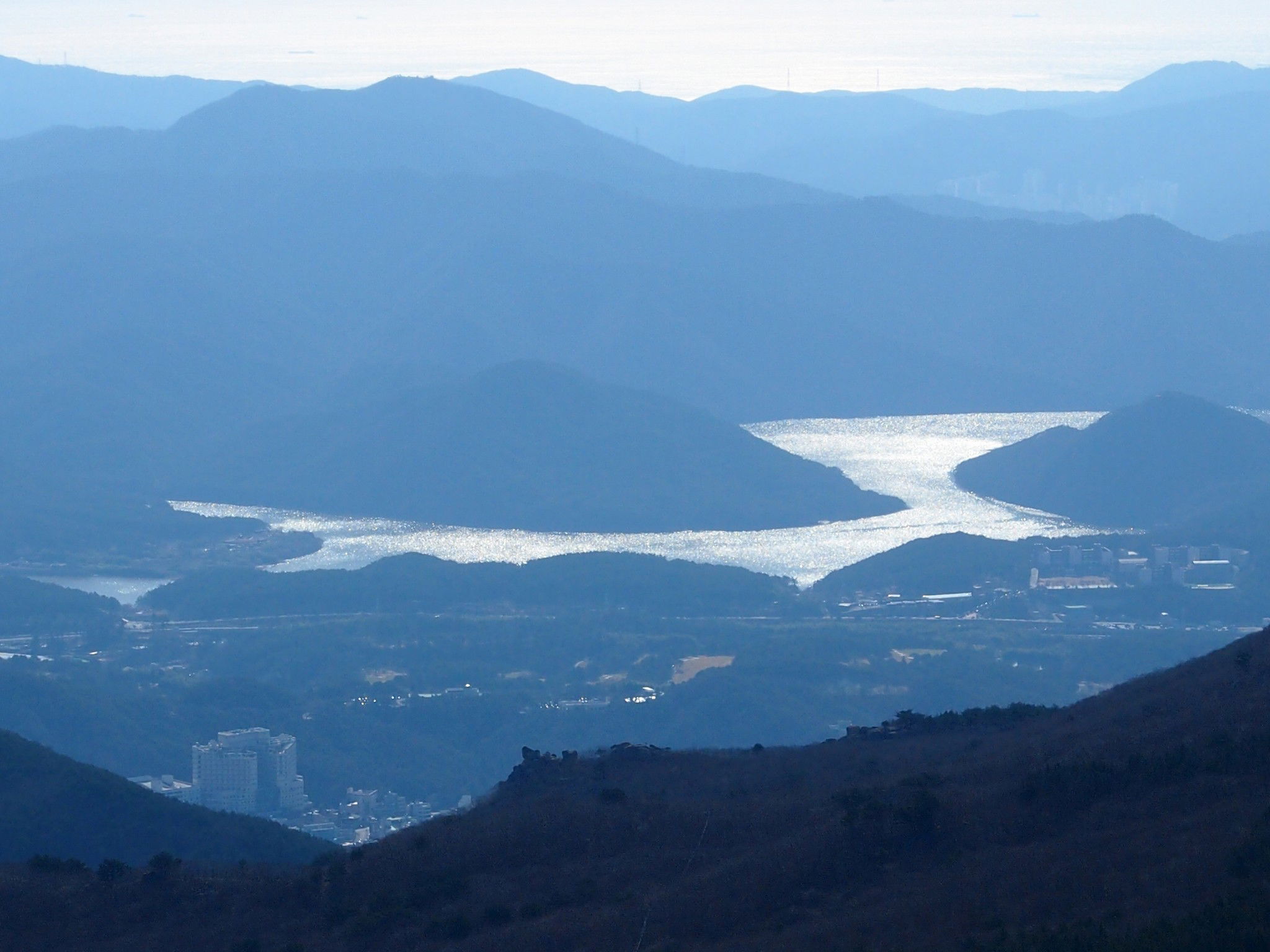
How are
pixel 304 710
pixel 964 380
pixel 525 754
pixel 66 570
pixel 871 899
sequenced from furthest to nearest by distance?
1. pixel 964 380
2. pixel 66 570
3. pixel 304 710
4. pixel 525 754
5. pixel 871 899

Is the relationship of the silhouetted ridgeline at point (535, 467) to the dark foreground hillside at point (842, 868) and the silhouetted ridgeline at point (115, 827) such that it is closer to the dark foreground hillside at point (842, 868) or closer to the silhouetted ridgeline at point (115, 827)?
the silhouetted ridgeline at point (115, 827)

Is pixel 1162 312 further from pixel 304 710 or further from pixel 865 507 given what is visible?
pixel 304 710

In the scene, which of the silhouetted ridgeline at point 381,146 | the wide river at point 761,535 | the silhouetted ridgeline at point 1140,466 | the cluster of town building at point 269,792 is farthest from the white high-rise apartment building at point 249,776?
the silhouetted ridgeline at point 381,146

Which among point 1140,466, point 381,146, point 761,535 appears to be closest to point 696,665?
point 761,535

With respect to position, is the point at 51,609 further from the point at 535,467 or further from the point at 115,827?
the point at 115,827

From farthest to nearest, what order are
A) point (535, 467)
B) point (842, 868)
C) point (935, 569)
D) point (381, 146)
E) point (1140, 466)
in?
point (381, 146), point (535, 467), point (1140, 466), point (935, 569), point (842, 868)

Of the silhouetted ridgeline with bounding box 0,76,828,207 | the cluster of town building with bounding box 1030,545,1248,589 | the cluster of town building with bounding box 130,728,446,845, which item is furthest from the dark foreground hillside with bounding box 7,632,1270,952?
the silhouetted ridgeline with bounding box 0,76,828,207

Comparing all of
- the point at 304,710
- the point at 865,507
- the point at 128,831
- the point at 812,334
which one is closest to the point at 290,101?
the point at 812,334
